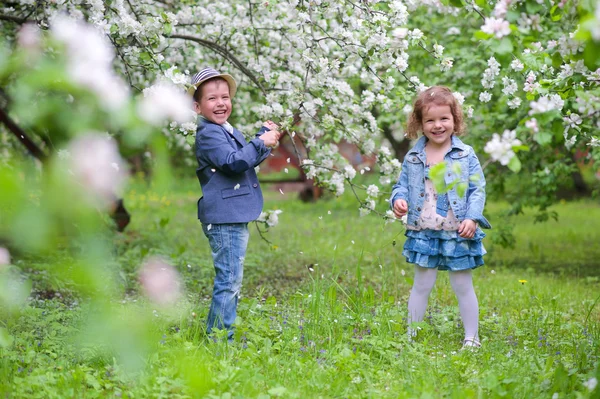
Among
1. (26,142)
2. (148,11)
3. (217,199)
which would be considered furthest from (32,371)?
(26,142)

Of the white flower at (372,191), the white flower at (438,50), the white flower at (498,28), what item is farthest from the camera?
the white flower at (372,191)

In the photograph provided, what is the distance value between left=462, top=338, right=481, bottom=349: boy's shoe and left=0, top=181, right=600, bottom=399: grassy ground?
5 cm

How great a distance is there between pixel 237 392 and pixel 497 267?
16.8 ft

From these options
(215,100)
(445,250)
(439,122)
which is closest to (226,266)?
(215,100)

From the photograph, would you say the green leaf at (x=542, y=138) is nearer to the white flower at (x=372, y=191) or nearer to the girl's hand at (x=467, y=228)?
the girl's hand at (x=467, y=228)

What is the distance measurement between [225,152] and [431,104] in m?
1.20

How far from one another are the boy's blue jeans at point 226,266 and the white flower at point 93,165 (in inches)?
87.6

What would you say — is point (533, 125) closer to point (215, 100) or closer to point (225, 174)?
point (225, 174)

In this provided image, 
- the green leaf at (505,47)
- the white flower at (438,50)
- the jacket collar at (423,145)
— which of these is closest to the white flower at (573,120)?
the green leaf at (505,47)

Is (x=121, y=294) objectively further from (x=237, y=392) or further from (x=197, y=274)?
(x=237, y=392)

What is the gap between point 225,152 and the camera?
3.95 m

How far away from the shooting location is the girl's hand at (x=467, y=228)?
3.92 meters

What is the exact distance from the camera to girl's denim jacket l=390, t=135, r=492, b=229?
3.98m

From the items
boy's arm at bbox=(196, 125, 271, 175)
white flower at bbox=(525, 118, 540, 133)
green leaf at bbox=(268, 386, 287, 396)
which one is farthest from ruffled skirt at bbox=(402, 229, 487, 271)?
white flower at bbox=(525, 118, 540, 133)
